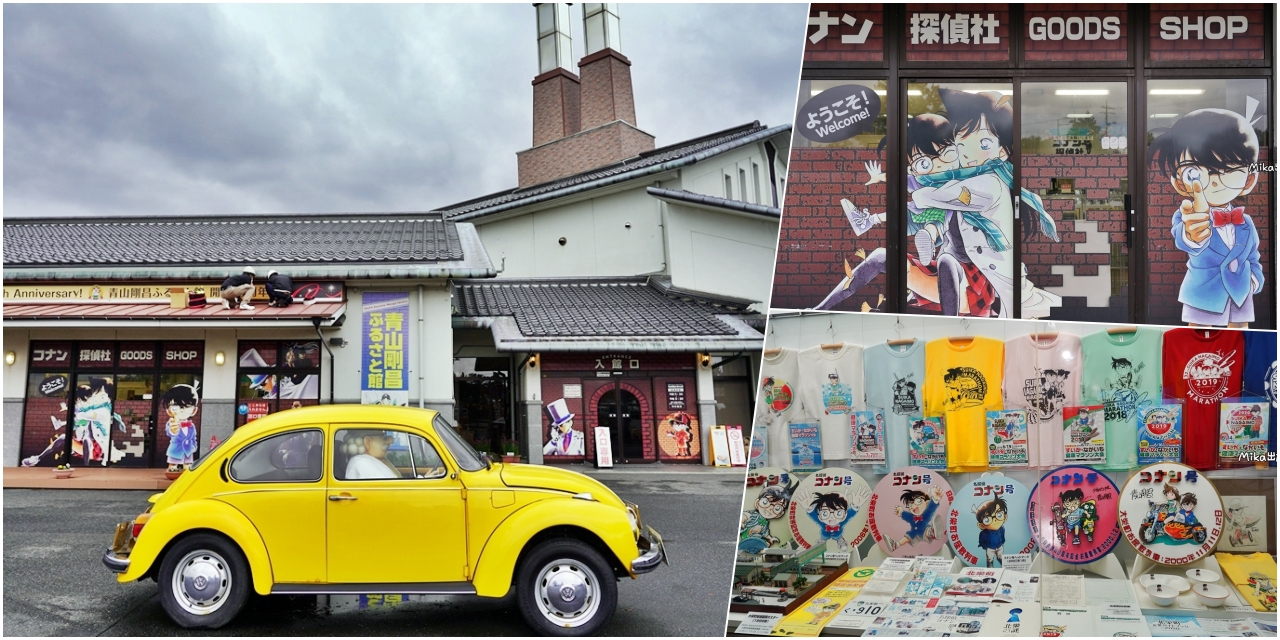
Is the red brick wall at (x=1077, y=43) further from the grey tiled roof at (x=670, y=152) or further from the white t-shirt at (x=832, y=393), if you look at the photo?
the grey tiled roof at (x=670, y=152)

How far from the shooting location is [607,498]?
18.4 feet

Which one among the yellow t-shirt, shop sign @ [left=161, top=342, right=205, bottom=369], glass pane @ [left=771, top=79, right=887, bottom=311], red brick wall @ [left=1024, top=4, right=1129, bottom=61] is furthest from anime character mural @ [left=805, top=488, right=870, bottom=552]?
shop sign @ [left=161, top=342, right=205, bottom=369]

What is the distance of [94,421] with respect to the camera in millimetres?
13531

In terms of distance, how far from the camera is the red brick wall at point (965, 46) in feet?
24.2

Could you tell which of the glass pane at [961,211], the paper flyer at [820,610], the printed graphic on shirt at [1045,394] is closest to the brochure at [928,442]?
the printed graphic on shirt at [1045,394]

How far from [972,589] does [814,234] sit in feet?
11.4

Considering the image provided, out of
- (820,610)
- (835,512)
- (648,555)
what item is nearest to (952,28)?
(835,512)

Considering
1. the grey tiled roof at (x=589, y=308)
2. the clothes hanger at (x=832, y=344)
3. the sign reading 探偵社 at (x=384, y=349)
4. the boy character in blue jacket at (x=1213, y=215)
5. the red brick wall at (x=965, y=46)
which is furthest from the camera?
the grey tiled roof at (x=589, y=308)

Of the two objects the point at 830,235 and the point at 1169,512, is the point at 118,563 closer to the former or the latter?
the point at 830,235

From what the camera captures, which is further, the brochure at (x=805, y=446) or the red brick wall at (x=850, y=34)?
the red brick wall at (x=850, y=34)

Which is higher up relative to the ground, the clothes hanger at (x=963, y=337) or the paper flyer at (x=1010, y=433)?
the clothes hanger at (x=963, y=337)

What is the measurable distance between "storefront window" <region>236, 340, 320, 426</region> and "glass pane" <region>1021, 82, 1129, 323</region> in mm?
10517

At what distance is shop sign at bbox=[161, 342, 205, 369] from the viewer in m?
13.6

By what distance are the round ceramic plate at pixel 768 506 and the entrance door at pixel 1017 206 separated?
3.35 metres
